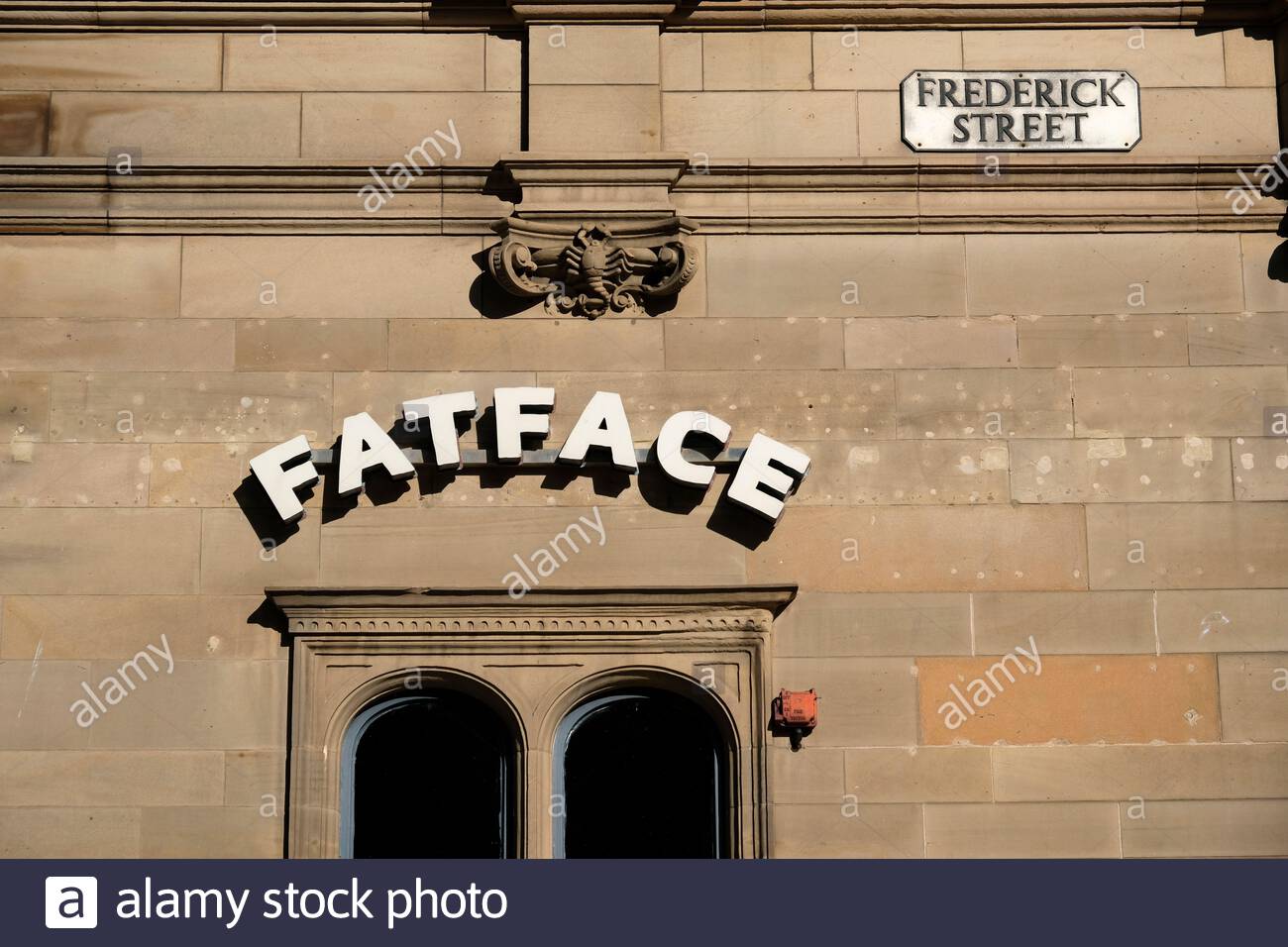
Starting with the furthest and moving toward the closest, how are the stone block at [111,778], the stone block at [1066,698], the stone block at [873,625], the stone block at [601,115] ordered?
the stone block at [601,115], the stone block at [873,625], the stone block at [1066,698], the stone block at [111,778]

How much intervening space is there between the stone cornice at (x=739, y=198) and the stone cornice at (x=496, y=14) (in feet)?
4.31

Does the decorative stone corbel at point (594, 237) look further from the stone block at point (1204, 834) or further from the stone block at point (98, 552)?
the stone block at point (1204, 834)

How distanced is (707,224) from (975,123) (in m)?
2.42

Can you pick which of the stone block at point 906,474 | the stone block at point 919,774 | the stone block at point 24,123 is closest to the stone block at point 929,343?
the stone block at point 906,474

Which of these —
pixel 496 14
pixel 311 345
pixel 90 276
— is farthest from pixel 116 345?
pixel 496 14

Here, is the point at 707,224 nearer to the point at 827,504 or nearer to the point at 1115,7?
the point at 827,504

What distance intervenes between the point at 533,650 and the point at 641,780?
4.28ft

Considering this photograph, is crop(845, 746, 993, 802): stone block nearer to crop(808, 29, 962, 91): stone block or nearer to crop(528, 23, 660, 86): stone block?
crop(808, 29, 962, 91): stone block

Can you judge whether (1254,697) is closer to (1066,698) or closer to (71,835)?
(1066,698)

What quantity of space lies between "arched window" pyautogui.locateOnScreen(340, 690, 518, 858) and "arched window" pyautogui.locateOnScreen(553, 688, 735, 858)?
0.49m

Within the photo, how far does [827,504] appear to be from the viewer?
1702 centimetres

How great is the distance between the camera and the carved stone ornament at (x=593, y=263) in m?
17.3

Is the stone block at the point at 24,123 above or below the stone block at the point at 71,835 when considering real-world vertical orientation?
above

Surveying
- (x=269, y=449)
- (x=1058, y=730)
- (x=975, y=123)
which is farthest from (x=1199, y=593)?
(x=269, y=449)
